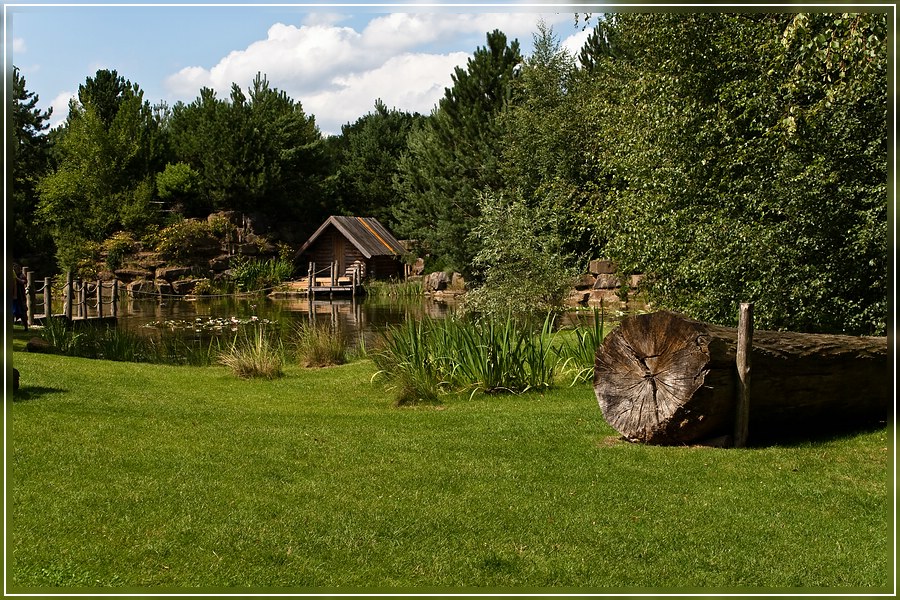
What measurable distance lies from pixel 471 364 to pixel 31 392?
544 cm

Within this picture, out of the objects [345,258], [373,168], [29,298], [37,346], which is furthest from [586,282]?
[37,346]

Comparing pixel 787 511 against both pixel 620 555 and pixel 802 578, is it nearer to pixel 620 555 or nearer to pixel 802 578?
pixel 802 578

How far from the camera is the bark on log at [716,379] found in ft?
25.3

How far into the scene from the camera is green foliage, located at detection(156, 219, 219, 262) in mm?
39219

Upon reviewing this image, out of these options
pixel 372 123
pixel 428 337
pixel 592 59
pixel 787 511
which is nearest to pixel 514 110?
pixel 592 59

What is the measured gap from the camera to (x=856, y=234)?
9836mm

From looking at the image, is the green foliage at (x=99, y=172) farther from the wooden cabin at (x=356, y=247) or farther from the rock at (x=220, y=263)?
the wooden cabin at (x=356, y=247)

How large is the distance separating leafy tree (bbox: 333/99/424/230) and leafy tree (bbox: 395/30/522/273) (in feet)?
30.8

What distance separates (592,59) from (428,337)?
2173 cm

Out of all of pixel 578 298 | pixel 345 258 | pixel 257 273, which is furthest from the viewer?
pixel 345 258

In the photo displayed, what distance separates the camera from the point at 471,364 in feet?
37.7

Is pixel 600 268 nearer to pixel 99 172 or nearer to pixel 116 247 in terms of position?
pixel 116 247

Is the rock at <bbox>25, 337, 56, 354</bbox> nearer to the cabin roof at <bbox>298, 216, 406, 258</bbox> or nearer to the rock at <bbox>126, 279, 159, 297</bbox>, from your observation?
the rock at <bbox>126, 279, 159, 297</bbox>

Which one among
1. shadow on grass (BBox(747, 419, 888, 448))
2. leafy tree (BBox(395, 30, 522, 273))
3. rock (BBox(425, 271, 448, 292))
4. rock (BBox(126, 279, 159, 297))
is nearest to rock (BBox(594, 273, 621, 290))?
leafy tree (BBox(395, 30, 522, 273))
